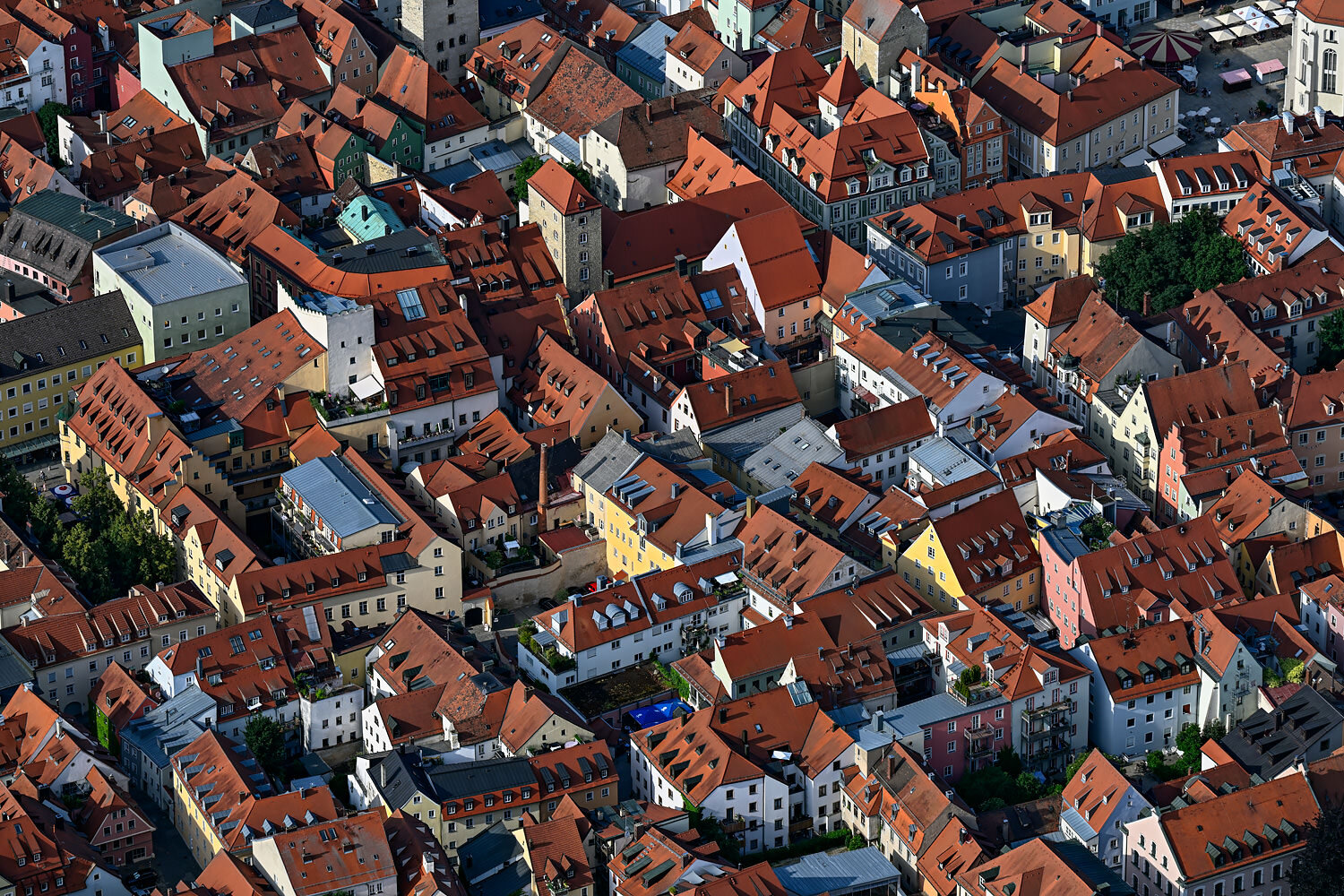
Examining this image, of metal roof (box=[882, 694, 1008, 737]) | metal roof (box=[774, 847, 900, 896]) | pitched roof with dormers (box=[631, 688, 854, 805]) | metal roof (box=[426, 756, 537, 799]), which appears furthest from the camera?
metal roof (box=[882, 694, 1008, 737])

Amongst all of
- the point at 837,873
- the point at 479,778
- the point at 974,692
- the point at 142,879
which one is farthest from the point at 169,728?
the point at 974,692

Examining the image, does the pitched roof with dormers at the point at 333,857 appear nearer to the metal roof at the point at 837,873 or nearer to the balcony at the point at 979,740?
the metal roof at the point at 837,873

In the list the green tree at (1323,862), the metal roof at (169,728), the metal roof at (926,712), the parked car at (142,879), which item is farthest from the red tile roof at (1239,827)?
the parked car at (142,879)

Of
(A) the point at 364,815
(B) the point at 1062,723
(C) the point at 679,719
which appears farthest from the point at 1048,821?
(A) the point at 364,815

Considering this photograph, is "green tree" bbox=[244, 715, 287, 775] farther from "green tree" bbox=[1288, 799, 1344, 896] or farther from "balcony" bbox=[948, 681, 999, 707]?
"green tree" bbox=[1288, 799, 1344, 896]

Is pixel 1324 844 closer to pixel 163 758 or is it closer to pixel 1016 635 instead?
pixel 1016 635

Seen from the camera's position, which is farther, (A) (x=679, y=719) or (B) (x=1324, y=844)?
(A) (x=679, y=719)

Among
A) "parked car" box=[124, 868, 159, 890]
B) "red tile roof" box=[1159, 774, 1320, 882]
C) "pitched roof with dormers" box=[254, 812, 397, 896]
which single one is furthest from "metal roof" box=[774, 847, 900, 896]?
"parked car" box=[124, 868, 159, 890]

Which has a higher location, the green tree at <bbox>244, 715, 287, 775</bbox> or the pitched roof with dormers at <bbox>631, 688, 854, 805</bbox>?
the pitched roof with dormers at <bbox>631, 688, 854, 805</bbox>
